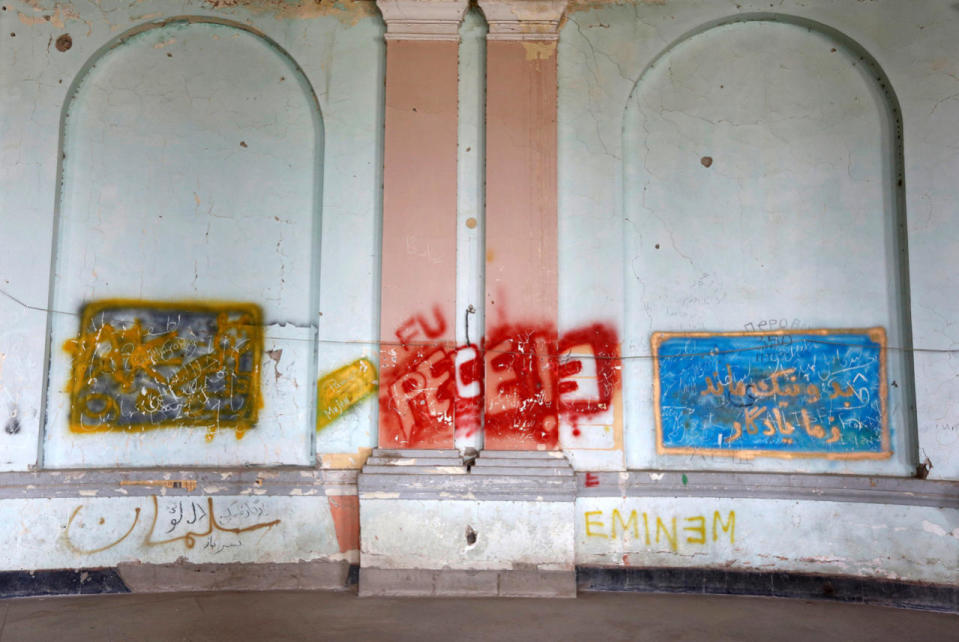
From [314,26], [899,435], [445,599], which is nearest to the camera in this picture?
[445,599]

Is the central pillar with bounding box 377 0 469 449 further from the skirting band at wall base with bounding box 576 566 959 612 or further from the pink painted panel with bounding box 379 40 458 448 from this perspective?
the skirting band at wall base with bounding box 576 566 959 612

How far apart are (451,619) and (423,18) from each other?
3851 millimetres

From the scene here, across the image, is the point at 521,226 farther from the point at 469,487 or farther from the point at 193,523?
the point at 193,523

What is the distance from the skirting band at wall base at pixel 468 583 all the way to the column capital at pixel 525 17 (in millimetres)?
3570

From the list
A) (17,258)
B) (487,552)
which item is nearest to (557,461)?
(487,552)

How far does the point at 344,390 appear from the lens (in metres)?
4.43

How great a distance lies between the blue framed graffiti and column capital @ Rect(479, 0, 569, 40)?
2.26 meters

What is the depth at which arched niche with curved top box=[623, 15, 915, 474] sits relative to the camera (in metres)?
4.44

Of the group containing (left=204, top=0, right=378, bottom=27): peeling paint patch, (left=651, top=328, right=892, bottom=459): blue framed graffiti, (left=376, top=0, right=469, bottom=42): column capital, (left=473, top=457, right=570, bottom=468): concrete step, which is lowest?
(left=473, top=457, right=570, bottom=468): concrete step

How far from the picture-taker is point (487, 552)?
414 cm

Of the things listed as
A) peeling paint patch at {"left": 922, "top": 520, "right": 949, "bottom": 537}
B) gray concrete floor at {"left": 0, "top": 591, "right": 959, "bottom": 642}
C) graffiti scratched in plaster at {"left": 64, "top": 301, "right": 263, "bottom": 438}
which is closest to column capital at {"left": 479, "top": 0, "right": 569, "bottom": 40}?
graffiti scratched in plaster at {"left": 64, "top": 301, "right": 263, "bottom": 438}

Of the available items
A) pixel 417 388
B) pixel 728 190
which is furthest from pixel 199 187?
pixel 728 190

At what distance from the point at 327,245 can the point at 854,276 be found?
3.60 m

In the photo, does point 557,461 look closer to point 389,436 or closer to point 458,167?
point 389,436
